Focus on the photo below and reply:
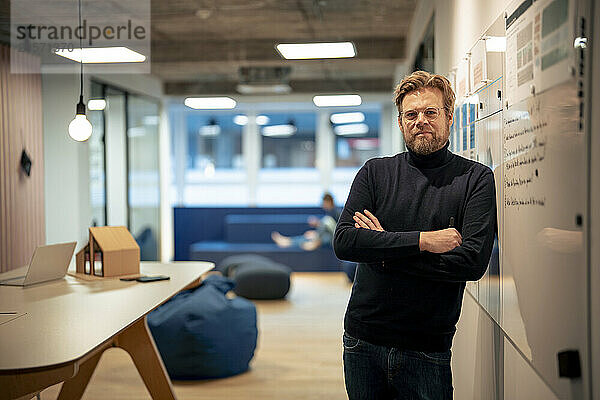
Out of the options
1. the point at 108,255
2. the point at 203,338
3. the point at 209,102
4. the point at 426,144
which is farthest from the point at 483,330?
the point at 209,102

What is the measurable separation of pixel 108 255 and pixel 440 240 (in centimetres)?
217

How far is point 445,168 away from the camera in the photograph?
82.5 inches

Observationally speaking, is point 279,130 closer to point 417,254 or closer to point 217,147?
point 217,147

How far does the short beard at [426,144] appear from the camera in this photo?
2.07m

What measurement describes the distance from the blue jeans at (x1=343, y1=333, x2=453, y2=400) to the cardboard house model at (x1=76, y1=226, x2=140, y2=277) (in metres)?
1.91

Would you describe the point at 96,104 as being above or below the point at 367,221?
above

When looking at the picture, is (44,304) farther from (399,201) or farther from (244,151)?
(244,151)

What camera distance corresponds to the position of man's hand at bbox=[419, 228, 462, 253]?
1.97 metres

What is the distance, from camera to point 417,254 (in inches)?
78.7

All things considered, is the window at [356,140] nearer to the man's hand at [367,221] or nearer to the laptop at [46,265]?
the laptop at [46,265]

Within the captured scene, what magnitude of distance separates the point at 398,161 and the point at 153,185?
318 inches

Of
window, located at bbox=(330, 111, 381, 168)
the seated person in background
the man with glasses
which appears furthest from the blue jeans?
window, located at bbox=(330, 111, 381, 168)

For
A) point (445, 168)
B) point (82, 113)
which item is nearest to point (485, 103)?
point (445, 168)

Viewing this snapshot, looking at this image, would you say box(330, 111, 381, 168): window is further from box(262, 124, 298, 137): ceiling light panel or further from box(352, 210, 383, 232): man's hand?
box(352, 210, 383, 232): man's hand
